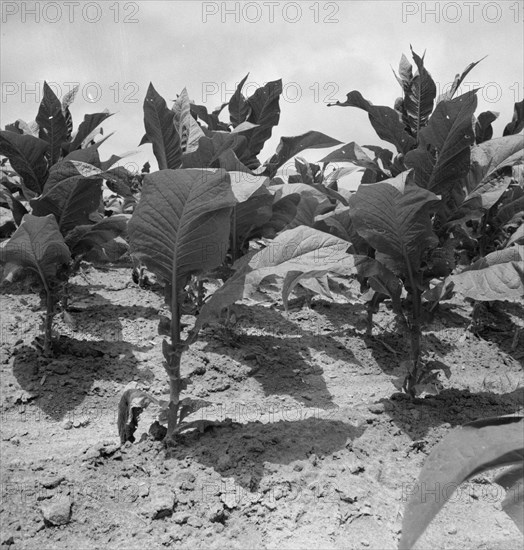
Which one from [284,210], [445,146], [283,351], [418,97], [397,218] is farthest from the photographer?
[283,351]

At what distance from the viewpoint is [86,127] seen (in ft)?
11.8

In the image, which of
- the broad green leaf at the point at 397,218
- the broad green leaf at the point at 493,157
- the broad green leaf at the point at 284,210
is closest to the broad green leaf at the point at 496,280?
the broad green leaf at the point at 397,218

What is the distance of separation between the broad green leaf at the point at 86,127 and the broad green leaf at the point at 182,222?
5.68 ft

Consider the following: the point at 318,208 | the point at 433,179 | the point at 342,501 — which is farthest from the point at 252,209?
the point at 342,501

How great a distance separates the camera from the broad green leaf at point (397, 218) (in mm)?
2330

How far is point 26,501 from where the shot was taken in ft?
6.19

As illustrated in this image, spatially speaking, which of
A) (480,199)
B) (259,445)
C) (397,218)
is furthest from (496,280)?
(259,445)

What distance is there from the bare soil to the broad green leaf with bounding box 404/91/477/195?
1.13 meters

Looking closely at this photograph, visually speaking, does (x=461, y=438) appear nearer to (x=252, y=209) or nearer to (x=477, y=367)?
(x=252, y=209)

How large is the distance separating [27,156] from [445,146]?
2404mm

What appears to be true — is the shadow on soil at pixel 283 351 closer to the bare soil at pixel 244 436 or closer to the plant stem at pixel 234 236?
the bare soil at pixel 244 436

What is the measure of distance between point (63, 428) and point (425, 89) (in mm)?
2682

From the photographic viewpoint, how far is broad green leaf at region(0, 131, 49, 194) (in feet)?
10.2

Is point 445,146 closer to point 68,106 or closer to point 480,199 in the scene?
point 480,199
